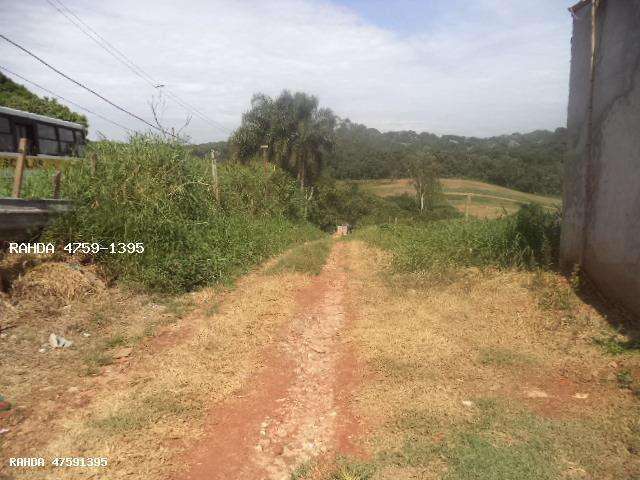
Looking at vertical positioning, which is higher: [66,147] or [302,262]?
[66,147]

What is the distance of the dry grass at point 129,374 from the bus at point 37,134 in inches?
246

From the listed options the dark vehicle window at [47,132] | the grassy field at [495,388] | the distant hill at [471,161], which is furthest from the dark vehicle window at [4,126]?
the distant hill at [471,161]

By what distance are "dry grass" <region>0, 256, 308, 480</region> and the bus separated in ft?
20.5

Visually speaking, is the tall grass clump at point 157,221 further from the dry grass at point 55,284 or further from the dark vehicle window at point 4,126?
the dark vehicle window at point 4,126

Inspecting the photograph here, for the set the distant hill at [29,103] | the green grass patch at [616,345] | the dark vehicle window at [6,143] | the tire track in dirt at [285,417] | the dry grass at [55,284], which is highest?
the distant hill at [29,103]

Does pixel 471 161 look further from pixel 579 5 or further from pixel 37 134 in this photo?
pixel 579 5

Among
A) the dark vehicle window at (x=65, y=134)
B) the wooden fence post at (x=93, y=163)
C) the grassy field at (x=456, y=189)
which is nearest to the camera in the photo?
the wooden fence post at (x=93, y=163)

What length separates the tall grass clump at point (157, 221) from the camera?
22.1 ft

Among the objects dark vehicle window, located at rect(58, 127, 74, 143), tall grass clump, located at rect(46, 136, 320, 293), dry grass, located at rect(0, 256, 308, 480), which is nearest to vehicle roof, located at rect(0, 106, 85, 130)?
dark vehicle window, located at rect(58, 127, 74, 143)

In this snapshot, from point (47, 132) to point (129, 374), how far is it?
11921 millimetres

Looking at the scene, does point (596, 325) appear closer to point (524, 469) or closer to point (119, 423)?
point (524, 469)

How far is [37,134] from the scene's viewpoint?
12.4m

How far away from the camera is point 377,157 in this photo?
59938mm

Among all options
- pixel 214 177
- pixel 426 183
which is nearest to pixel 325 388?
pixel 214 177
